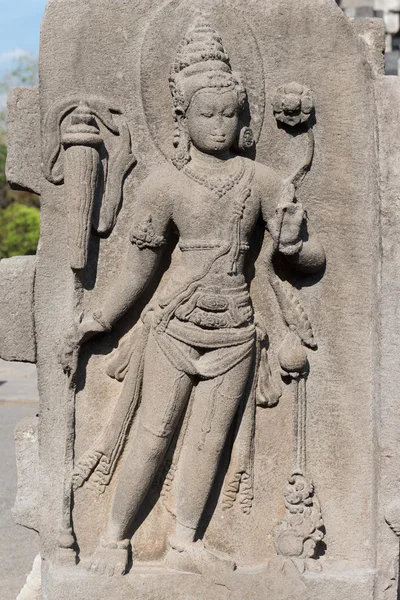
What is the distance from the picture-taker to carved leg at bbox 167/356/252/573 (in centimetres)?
357

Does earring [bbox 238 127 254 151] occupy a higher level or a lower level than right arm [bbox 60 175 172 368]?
higher

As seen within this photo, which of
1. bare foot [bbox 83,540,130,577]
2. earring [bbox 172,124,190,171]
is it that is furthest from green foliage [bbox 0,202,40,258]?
earring [bbox 172,124,190,171]

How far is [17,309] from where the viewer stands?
3.71 m

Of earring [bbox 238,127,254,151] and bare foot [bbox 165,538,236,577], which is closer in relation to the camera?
earring [bbox 238,127,254,151]

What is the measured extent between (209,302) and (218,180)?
506mm

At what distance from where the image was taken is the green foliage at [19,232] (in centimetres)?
1988

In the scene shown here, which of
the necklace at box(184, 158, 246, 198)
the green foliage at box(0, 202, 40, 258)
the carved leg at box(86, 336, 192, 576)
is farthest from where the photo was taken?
the green foliage at box(0, 202, 40, 258)

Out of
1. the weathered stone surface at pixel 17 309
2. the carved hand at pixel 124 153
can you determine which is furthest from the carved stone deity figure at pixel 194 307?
the weathered stone surface at pixel 17 309

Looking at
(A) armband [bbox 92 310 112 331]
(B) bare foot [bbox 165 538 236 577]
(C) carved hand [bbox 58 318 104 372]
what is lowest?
(B) bare foot [bbox 165 538 236 577]

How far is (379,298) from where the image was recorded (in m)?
3.64

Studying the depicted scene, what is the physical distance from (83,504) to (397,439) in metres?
1.43

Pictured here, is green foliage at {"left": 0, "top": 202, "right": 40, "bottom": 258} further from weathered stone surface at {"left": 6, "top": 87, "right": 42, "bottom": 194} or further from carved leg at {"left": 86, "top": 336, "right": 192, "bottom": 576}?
carved leg at {"left": 86, "top": 336, "right": 192, "bottom": 576}

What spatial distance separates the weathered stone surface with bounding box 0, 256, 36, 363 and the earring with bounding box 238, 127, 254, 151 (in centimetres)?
104

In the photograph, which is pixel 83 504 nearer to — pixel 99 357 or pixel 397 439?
pixel 99 357
